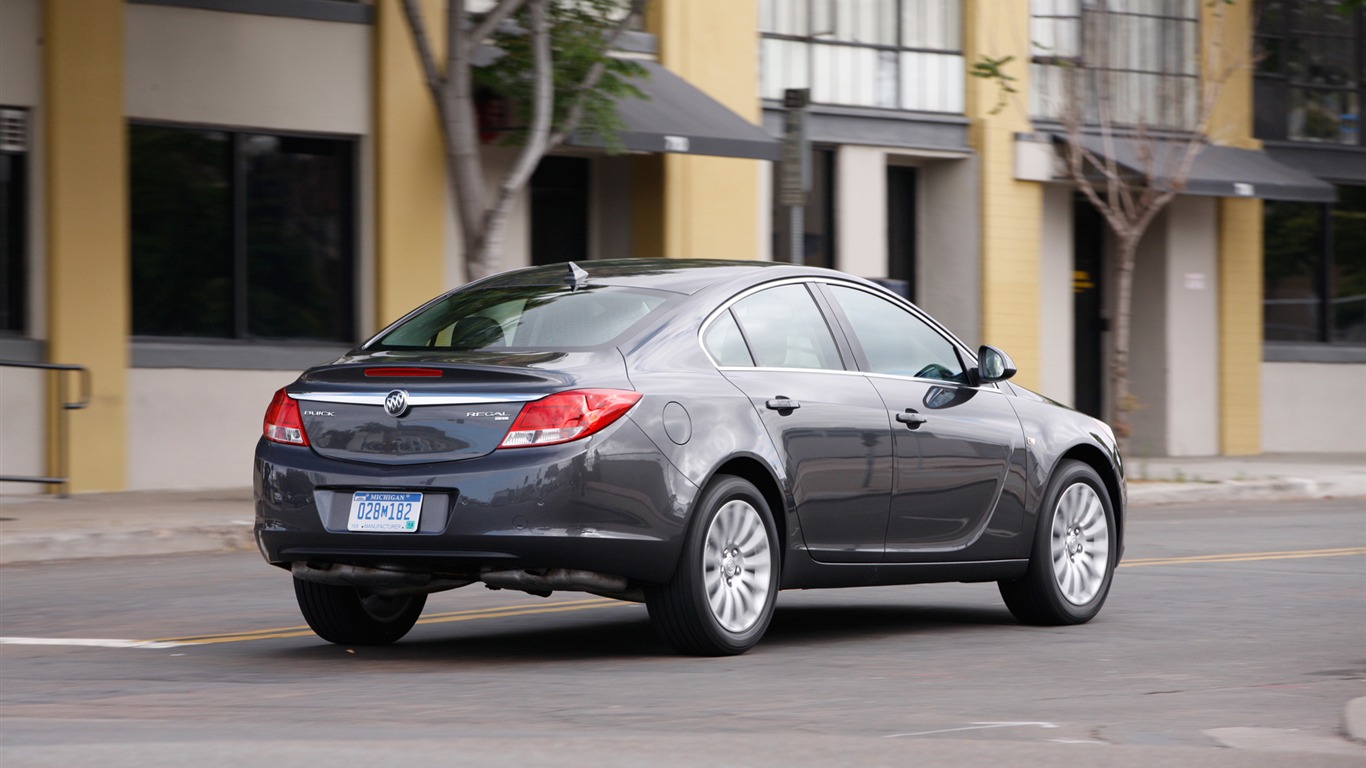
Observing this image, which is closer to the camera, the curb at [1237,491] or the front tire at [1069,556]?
the front tire at [1069,556]

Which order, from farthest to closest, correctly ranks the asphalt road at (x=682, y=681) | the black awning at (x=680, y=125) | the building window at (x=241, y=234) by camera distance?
the black awning at (x=680, y=125), the building window at (x=241, y=234), the asphalt road at (x=682, y=681)

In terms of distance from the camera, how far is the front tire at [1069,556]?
31.1ft

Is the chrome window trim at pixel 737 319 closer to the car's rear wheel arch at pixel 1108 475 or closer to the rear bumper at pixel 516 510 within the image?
the rear bumper at pixel 516 510

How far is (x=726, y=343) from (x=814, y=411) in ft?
1.49

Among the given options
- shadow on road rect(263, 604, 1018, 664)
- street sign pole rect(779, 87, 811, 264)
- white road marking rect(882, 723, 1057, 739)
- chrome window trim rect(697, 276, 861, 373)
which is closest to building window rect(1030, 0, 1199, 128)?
street sign pole rect(779, 87, 811, 264)

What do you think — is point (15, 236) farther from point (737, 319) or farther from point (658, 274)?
point (737, 319)

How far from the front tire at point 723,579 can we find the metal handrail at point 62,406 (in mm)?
9142

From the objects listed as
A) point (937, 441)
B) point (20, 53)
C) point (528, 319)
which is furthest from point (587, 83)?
point (528, 319)

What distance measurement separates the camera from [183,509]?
609 inches

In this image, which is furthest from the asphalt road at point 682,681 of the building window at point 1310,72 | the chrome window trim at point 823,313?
the building window at point 1310,72

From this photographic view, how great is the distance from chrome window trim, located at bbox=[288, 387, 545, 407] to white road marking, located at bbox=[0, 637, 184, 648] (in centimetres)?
159

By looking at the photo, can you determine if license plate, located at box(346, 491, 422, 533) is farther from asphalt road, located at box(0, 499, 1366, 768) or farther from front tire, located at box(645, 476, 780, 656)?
front tire, located at box(645, 476, 780, 656)

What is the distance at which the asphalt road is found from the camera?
5.99 m

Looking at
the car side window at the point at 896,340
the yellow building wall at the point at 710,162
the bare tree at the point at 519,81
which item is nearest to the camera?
the car side window at the point at 896,340
